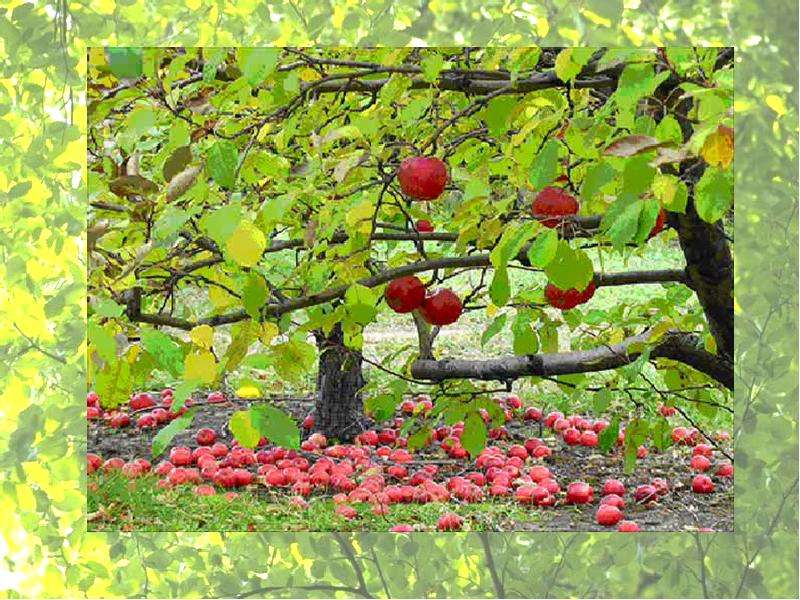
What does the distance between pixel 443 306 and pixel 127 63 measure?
2.42ft

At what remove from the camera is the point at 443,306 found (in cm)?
202

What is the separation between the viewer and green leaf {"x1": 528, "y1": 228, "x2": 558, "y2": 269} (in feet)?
4.43

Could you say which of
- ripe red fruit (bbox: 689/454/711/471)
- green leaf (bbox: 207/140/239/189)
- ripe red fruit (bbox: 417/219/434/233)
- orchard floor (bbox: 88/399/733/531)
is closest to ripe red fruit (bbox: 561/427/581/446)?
orchard floor (bbox: 88/399/733/531)

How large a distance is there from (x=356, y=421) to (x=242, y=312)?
1376 millimetres

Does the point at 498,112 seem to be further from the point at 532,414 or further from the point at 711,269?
the point at 532,414

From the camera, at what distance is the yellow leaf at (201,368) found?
5.09 feet

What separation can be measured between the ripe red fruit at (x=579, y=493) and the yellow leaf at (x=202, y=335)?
1.18m

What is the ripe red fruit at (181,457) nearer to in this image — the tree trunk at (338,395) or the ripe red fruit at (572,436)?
the tree trunk at (338,395)

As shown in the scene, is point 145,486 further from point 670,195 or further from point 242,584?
point 670,195

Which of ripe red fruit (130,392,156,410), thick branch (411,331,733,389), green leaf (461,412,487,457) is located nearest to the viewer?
thick branch (411,331,733,389)

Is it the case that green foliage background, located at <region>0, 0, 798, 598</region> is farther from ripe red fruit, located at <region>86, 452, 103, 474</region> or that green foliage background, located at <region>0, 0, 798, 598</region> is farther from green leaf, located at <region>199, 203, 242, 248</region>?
green leaf, located at <region>199, 203, 242, 248</region>

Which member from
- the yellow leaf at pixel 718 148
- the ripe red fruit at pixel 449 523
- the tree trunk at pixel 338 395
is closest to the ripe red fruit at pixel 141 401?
the tree trunk at pixel 338 395

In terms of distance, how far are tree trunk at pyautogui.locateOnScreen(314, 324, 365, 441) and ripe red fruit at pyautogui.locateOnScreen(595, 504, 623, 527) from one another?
2.55 feet

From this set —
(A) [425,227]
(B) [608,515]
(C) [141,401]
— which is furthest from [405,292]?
(C) [141,401]
